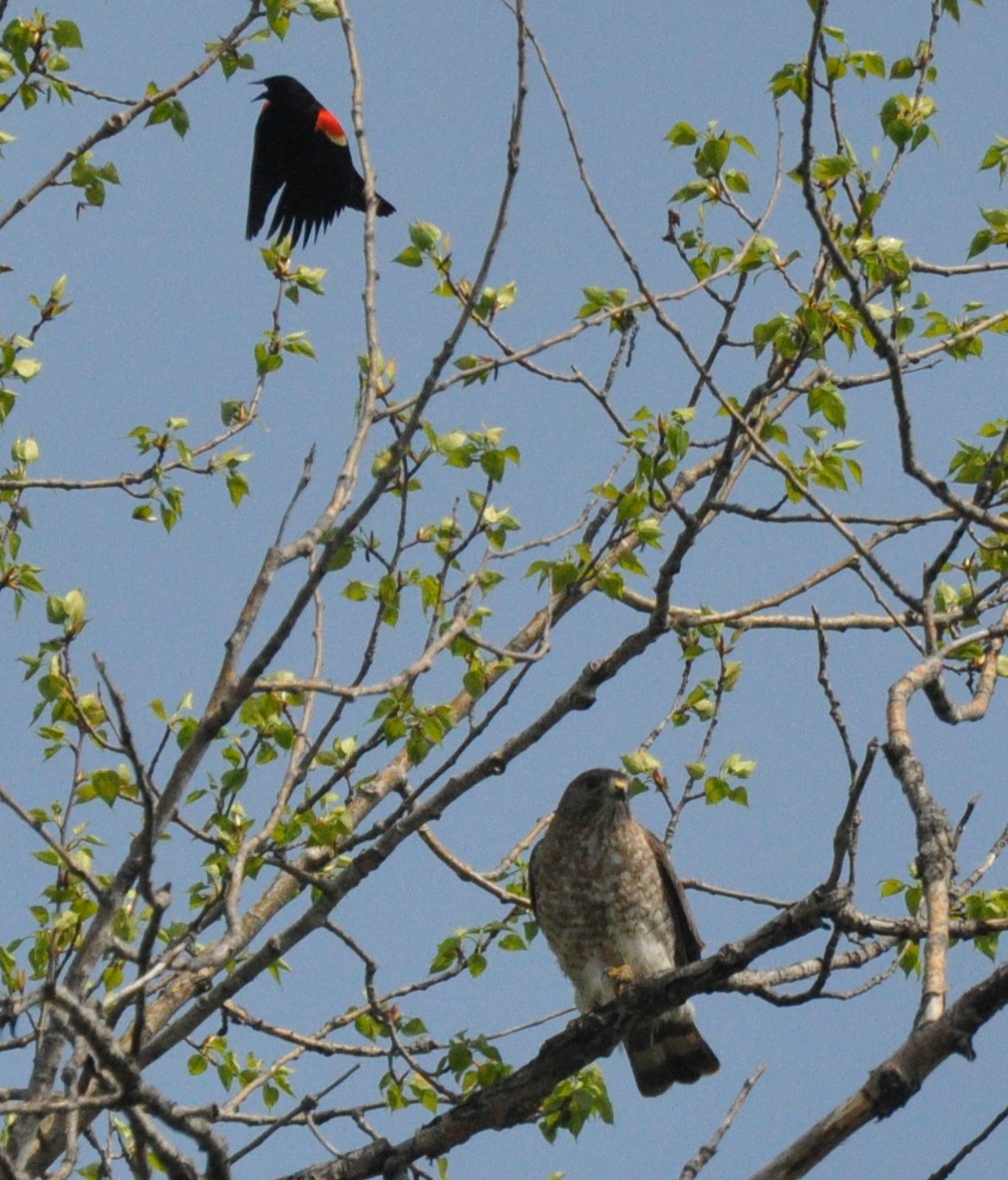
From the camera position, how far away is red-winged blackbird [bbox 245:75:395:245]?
7.87 metres

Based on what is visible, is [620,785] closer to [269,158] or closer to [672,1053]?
[672,1053]

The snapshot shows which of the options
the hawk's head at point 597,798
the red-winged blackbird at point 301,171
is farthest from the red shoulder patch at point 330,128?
the hawk's head at point 597,798

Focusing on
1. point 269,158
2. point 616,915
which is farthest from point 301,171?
point 616,915

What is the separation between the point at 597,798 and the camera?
6.80 m

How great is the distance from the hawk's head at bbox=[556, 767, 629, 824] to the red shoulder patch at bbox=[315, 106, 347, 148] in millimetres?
3526

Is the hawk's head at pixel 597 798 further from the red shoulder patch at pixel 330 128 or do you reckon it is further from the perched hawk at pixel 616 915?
the red shoulder patch at pixel 330 128

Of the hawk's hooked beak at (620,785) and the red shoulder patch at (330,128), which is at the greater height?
the red shoulder patch at (330,128)

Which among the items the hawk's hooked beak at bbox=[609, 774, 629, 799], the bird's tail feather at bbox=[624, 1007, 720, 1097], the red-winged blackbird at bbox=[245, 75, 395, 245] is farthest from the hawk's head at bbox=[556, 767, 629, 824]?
the red-winged blackbird at bbox=[245, 75, 395, 245]

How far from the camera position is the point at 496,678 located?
229 inches

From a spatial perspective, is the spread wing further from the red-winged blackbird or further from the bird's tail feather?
the bird's tail feather

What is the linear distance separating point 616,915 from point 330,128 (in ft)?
13.8

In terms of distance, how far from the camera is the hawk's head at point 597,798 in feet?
22.2

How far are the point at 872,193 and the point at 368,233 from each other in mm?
2057

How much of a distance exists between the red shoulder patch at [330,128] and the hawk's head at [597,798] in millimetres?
3526
